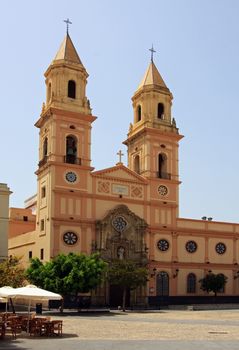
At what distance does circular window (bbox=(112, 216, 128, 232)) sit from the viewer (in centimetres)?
5475

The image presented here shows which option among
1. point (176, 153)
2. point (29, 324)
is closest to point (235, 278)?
point (176, 153)

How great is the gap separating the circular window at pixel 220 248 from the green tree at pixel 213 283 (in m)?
4.01

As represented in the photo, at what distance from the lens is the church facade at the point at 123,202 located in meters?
52.8

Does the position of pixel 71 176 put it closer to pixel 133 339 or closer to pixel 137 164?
pixel 137 164

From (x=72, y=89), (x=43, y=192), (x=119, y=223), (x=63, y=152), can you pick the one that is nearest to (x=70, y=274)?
(x=119, y=223)

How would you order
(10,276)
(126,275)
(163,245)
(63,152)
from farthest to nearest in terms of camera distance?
(163,245) < (63,152) < (126,275) < (10,276)

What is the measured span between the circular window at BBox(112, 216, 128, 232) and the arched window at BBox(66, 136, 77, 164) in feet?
24.0

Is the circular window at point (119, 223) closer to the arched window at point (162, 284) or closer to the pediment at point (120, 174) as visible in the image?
the pediment at point (120, 174)

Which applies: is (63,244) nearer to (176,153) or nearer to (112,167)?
(112,167)

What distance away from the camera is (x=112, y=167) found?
5609 cm

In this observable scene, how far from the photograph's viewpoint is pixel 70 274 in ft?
139

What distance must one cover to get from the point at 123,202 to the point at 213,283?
42.1 ft

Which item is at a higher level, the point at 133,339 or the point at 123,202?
the point at 123,202

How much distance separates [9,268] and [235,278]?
32937 millimetres
